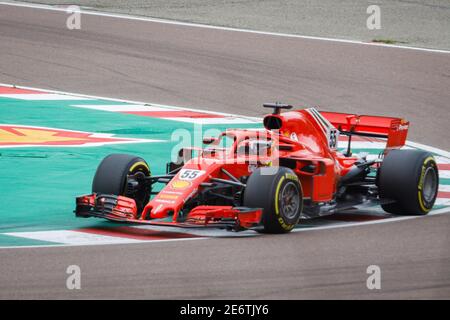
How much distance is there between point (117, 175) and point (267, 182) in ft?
6.07

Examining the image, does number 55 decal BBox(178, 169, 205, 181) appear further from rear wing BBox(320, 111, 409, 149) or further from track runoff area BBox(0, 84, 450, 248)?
rear wing BBox(320, 111, 409, 149)

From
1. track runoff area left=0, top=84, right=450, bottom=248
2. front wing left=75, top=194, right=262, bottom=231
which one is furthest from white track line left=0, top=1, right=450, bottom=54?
front wing left=75, top=194, right=262, bottom=231

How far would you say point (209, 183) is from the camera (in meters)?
11.7

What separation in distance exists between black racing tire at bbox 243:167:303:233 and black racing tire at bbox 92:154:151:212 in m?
1.54

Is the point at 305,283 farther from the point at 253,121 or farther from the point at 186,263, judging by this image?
the point at 253,121

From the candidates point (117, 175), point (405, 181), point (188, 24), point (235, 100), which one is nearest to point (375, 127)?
point (405, 181)

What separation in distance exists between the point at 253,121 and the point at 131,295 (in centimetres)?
980

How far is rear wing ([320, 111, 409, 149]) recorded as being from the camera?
1365cm

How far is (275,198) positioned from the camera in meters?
11.2

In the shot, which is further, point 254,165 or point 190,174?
point 254,165

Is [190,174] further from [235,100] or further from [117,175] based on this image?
[235,100]

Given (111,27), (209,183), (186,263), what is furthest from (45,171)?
(111,27)

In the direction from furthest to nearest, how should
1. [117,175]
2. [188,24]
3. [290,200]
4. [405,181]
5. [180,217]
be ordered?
[188,24] → [405,181] → [117,175] → [180,217] → [290,200]

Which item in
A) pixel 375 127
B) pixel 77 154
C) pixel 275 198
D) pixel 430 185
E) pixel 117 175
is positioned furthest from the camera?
pixel 77 154
